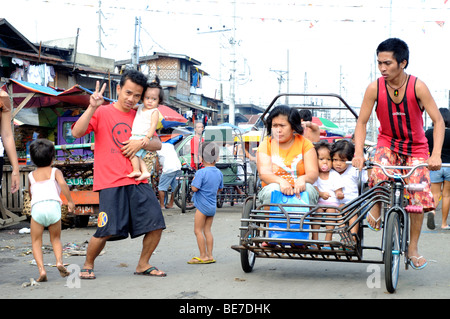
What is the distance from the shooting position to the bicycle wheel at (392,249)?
4723 millimetres

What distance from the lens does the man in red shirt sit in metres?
5.59

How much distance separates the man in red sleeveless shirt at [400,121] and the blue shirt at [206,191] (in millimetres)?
2016

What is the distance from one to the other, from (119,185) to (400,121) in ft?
8.90

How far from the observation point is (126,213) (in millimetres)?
5664

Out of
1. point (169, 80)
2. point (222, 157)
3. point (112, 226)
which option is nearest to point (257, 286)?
point (112, 226)

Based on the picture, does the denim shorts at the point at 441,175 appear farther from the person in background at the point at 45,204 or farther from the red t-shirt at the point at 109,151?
the person in background at the point at 45,204

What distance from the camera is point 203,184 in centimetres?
693

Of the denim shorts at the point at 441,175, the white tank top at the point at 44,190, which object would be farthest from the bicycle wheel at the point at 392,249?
the denim shorts at the point at 441,175

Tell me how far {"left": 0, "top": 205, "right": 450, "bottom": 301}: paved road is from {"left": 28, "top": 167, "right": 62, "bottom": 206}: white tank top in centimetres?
79

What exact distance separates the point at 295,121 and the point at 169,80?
35.2 meters

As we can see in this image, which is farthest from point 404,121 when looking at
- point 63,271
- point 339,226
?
point 63,271

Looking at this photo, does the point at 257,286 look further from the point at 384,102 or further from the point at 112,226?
the point at 384,102

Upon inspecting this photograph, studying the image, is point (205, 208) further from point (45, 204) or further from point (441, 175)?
point (441, 175)

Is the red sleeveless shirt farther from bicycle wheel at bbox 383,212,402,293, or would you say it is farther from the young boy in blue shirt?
the young boy in blue shirt
